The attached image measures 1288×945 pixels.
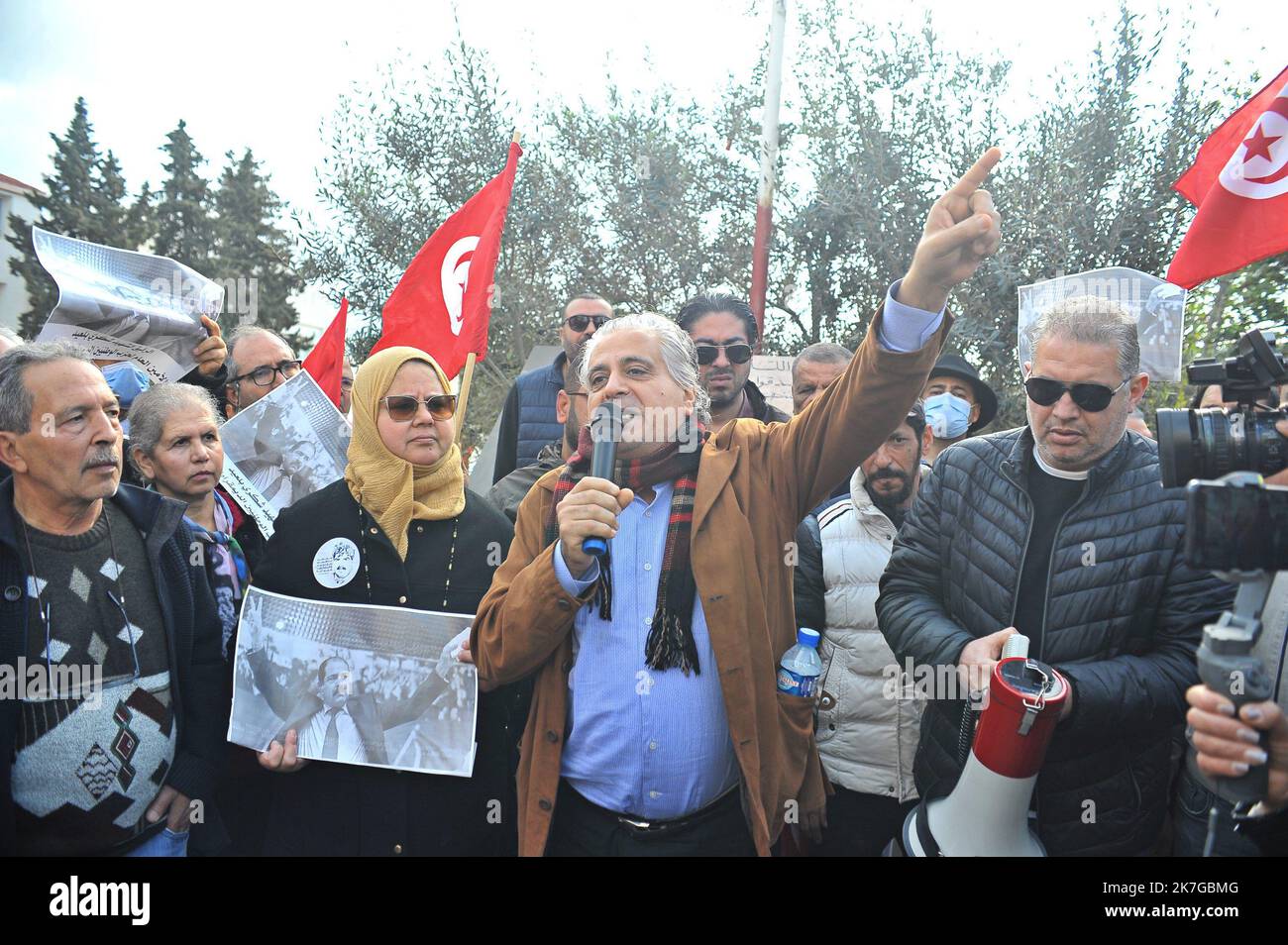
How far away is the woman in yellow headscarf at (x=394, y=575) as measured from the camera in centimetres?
293

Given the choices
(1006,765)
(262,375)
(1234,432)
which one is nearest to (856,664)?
(1006,765)

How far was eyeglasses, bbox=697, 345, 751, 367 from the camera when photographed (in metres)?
4.23

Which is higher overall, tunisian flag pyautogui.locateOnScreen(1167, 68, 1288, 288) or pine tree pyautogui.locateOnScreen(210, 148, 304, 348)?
pine tree pyautogui.locateOnScreen(210, 148, 304, 348)

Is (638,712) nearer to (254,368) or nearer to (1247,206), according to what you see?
(254,368)

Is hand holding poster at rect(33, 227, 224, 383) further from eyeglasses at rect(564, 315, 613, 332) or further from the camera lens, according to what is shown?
the camera lens

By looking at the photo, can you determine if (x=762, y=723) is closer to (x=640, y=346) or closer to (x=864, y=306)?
(x=640, y=346)

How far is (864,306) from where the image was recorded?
39.7ft

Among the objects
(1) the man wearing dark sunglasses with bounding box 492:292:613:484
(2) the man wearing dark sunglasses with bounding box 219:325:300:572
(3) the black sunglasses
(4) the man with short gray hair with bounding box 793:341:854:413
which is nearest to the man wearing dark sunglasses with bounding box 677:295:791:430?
(4) the man with short gray hair with bounding box 793:341:854:413

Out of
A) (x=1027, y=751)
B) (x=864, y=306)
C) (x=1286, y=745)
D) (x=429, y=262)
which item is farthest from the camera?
(x=864, y=306)

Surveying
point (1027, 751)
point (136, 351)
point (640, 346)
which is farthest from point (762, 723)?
point (136, 351)

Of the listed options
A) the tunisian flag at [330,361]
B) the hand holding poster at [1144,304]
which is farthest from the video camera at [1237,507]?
the tunisian flag at [330,361]

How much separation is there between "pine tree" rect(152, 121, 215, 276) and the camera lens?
3767 centimetres

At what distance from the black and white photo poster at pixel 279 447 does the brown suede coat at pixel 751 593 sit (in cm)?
158

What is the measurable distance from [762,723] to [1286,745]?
3.74 feet
